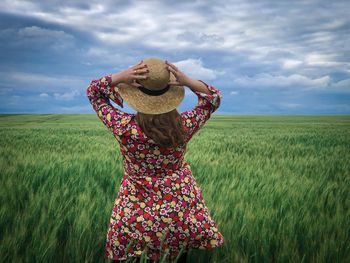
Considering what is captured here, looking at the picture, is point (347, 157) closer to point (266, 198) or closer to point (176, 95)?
point (266, 198)

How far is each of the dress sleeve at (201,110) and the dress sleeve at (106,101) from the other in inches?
14.0

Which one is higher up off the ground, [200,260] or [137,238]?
[137,238]

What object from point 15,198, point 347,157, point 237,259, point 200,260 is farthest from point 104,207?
point 347,157

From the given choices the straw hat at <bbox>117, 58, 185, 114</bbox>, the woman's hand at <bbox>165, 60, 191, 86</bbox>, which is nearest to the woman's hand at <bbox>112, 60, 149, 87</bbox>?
the straw hat at <bbox>117, 58, 185, 114</bbox>

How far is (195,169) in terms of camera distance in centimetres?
532

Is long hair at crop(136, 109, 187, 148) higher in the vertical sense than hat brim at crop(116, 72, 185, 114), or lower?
lower

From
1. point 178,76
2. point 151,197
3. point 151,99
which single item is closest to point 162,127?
point 151,99

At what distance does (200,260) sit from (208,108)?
1139 mm

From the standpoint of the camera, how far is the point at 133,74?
200cm

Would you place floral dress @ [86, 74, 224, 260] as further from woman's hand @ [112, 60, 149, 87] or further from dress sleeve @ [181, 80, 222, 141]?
woman's hand @ [112, 60, 149, 87]

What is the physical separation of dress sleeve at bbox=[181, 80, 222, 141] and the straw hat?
0.17m

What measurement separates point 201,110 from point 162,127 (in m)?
0.39

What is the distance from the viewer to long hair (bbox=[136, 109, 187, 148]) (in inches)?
76.9

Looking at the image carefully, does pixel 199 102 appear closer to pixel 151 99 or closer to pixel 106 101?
pixel 151 99
